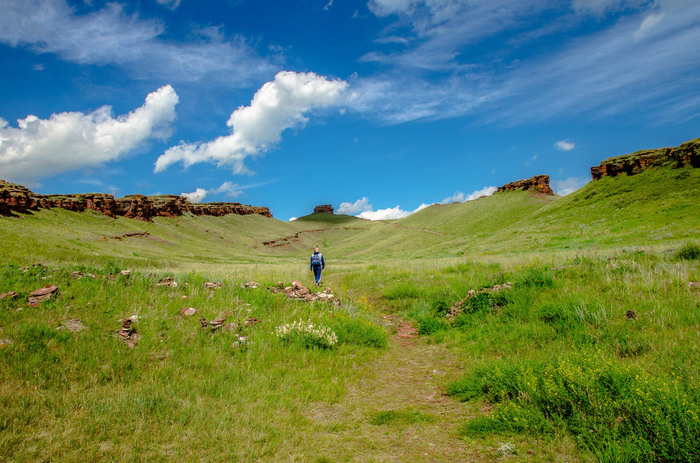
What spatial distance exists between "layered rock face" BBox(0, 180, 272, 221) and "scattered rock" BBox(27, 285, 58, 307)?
256 ft

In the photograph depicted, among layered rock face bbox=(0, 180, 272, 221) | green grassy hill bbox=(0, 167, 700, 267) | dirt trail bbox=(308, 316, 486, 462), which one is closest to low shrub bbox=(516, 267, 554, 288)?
dirt trail bbox=(308, 316, 486, 462)

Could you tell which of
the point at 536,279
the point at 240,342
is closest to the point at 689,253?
the point at 536,279

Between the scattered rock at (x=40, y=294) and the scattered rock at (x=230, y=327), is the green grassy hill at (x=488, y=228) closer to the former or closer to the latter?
the scattered rock at (x=40, y=294)

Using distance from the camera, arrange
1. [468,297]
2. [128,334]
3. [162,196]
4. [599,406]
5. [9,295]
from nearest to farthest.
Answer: [599,406] < [128,334] < [9,295] < [468,297] < [162,196]

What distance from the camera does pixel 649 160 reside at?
61156 millimetres

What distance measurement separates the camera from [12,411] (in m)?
3.58

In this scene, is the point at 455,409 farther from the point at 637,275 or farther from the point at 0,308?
the point at 0,308

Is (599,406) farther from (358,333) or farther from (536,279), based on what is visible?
(536,279)

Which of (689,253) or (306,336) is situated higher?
(689,253)

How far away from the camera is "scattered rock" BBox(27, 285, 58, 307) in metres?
5.98

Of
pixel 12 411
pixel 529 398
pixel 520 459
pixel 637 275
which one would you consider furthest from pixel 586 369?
pixel 12 411

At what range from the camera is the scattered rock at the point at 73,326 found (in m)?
5.41

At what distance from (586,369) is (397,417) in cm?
250

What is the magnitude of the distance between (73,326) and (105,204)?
114541 mm
